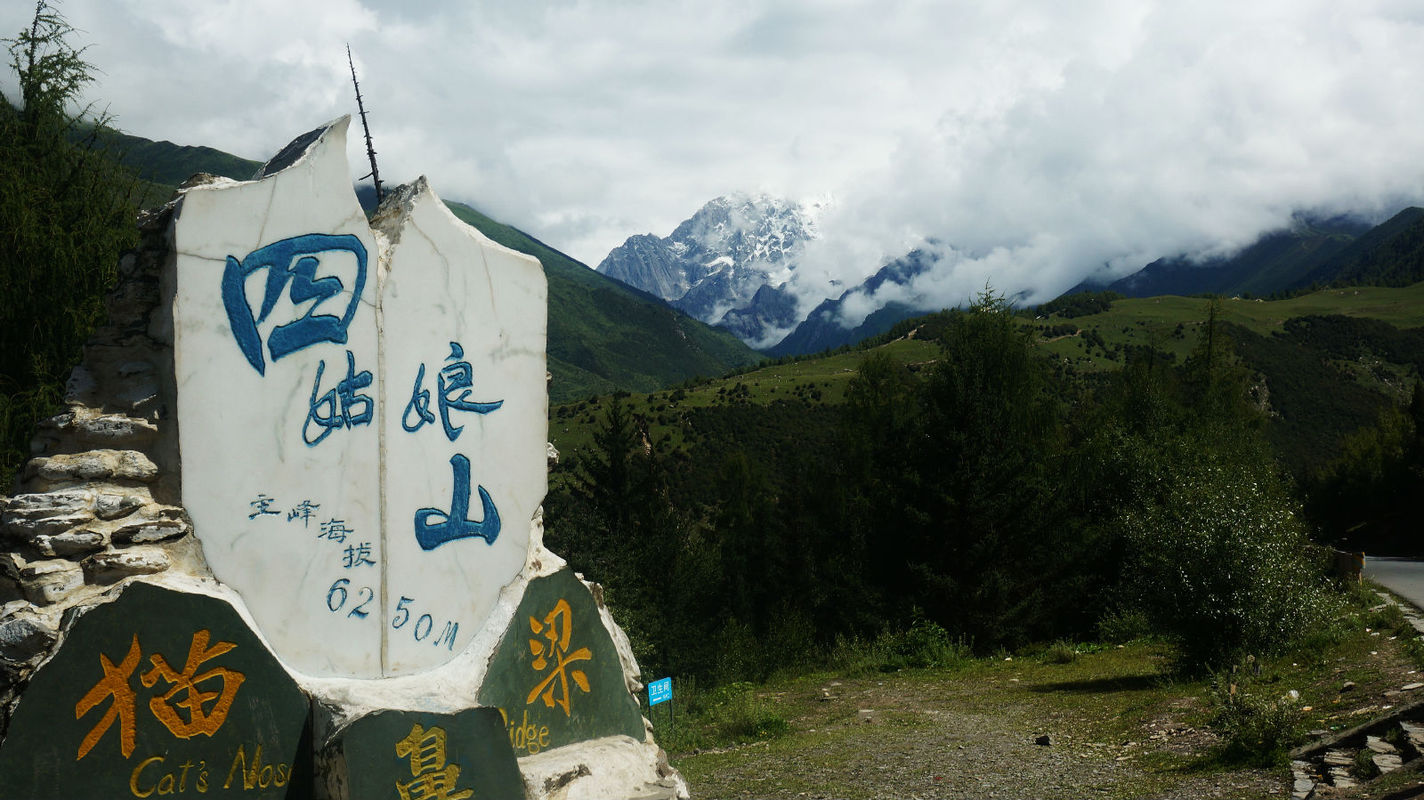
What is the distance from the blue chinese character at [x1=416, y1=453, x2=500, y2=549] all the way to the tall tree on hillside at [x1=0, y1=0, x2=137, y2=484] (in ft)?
20.3

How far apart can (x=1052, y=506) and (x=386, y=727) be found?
25.4m

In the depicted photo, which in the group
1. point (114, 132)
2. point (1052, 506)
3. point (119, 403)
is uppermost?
point (114, 132)

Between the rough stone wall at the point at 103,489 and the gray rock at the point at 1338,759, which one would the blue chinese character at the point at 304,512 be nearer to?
the rough stone wall at the point at 103,489

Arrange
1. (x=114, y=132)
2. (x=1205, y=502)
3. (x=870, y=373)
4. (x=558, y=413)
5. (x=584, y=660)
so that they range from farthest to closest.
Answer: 1. (x=558, y=413)
2. (x=870, y=373)
3. (x=1205, y=502)
4. (x=114, y=132)
5. (x=584, y=660)

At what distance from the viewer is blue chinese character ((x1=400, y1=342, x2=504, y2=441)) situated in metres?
6.50

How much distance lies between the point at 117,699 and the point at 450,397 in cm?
257

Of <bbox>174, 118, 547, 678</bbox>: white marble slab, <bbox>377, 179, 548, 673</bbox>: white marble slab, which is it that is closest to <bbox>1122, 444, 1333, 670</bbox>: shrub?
<bbox>377, 179, 548, 673</bbox>: white marble slab

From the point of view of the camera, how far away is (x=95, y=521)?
17.9 ft

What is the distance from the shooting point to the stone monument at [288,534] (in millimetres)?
5230

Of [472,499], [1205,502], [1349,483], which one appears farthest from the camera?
[1349,483]

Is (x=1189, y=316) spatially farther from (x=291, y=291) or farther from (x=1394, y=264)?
(x=291, y=291)

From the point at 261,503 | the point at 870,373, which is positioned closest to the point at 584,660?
the point at 261,503

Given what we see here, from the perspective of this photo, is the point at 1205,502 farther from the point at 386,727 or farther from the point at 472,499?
the point at 386,727

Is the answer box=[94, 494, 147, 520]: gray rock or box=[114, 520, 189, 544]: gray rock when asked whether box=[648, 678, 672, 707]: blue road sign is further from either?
box=[94, 494, 147, 520]: gray rock
